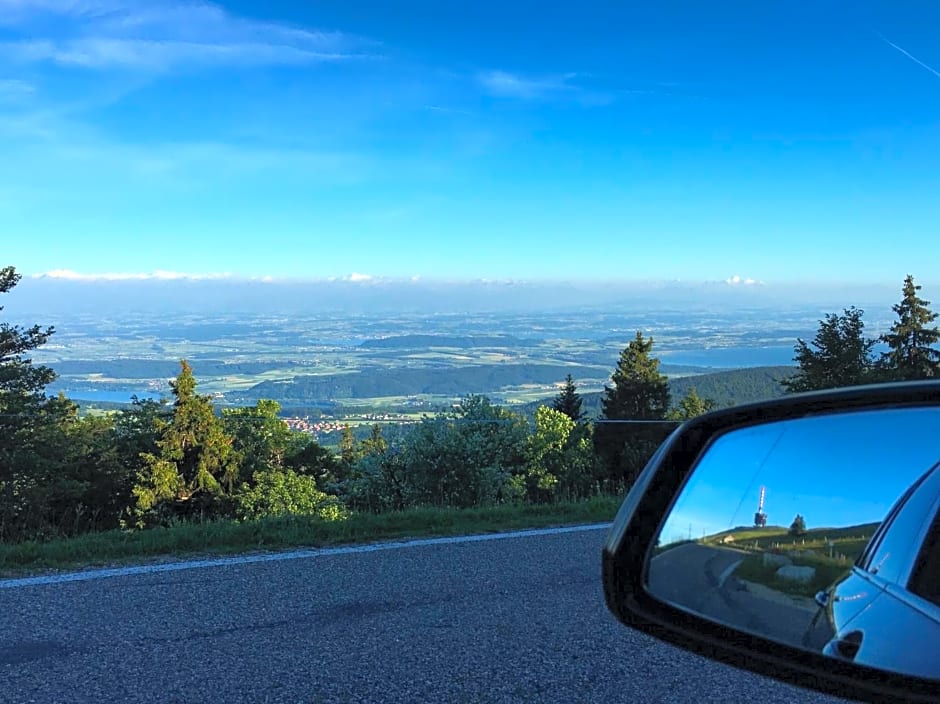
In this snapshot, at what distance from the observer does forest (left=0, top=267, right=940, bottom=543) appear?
1130 cm

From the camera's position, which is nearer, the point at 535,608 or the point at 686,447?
the point at 686,447

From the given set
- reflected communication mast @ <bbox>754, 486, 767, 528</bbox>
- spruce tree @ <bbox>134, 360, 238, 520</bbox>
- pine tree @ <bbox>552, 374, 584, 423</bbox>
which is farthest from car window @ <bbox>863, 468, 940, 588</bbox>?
pine tree @ <bbox>552, 374, 584, 423</bbox>

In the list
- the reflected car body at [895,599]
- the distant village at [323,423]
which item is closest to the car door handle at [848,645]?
the reflected car body at [895,599]

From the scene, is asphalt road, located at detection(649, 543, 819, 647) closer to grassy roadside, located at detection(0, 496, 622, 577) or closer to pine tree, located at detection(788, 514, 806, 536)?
pine tree, located at detection(788, 514, 806, 536)

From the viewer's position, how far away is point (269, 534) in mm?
6762

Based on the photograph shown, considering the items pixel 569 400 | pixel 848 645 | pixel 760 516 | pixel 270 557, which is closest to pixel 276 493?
pixel 569 400

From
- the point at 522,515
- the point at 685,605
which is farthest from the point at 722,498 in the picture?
the point at 522,515

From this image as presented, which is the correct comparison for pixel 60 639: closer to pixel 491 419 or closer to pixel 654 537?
pixel 654 537

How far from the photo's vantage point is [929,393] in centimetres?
163

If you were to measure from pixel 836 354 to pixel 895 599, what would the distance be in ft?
99.4

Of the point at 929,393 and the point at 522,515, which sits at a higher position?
the point at 929,393

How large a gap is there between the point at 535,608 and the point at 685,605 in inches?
118

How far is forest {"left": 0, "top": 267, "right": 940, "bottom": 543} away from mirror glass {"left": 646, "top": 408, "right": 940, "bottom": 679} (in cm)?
603

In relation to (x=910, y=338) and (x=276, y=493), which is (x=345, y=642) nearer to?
(x=276, y=493)
